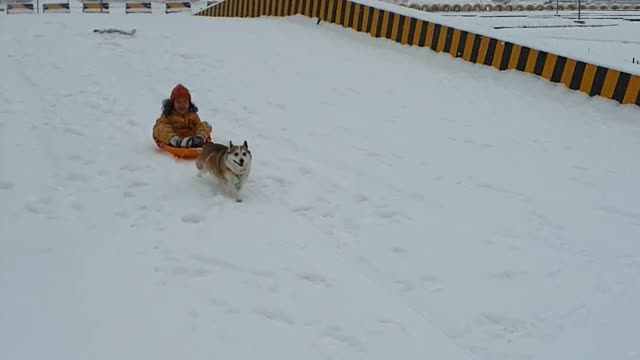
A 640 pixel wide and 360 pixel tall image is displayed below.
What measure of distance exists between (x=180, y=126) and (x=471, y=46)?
5394 millimetres

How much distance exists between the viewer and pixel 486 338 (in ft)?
11.2

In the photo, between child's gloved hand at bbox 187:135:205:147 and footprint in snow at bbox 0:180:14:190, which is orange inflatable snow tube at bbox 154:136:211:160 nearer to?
child's gloved hand at bbox 187:135:205:147

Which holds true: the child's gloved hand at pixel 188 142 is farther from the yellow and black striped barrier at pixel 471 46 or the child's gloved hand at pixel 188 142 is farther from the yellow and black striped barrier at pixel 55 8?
the yellow and black striped barrier at pixel 55 8

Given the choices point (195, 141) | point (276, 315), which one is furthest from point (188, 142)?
point (276, 315)

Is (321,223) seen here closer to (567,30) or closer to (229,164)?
(229,164)

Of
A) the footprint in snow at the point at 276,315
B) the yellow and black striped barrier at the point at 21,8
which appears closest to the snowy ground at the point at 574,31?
the footprint in snow at the point at 276,315

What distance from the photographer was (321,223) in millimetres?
4656

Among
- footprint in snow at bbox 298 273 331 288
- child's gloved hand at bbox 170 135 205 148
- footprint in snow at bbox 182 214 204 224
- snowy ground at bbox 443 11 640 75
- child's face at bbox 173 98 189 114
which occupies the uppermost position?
snowy ground at bbox 443 11 640 75

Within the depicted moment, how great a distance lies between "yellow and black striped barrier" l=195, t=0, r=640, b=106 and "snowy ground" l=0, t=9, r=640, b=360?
0.27 m

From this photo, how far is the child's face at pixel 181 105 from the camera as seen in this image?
19.0 feet

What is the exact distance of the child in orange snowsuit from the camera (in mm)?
5676

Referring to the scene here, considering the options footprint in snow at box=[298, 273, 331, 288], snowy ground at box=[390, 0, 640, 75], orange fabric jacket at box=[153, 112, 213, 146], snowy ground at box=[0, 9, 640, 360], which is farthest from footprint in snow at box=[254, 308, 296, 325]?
snowy ground at box=[390, 0, 640, 75]

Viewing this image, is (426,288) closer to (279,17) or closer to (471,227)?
(471,227)

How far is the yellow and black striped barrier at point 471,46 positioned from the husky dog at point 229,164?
206 inches
